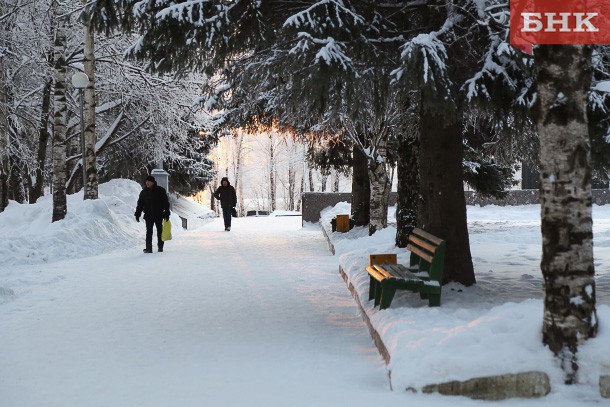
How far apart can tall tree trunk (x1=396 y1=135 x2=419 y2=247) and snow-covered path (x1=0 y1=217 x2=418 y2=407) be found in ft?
4.53

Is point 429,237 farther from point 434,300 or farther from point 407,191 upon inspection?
point 407,191

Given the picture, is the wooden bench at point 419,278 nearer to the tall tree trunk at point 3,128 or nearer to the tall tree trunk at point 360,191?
the tall tree trunk at point 360,191

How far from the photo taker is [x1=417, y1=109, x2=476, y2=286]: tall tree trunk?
8.39m

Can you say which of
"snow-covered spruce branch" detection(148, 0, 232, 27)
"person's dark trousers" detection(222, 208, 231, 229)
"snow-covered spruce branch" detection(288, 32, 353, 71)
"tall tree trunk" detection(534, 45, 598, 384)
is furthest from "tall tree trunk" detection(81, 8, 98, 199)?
"tall tree trunk" detection(534, 45, 598, 384)

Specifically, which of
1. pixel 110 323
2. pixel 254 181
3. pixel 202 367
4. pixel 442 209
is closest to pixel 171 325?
pixel 110 323

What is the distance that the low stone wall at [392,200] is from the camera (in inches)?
961

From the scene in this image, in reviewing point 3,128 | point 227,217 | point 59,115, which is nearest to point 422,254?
point 59,115

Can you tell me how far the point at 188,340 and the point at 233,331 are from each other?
560 mm

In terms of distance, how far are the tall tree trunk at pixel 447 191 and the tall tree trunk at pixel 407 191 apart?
9.59 ft

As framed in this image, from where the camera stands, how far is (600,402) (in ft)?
15.2

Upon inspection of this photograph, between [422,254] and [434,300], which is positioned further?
[422,254]

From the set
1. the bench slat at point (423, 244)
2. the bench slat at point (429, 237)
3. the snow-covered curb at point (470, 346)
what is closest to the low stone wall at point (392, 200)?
the bench slat at point (423, 244)

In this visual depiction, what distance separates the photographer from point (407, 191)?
1191cm

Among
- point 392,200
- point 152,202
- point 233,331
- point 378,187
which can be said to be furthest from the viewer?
point 392,200
